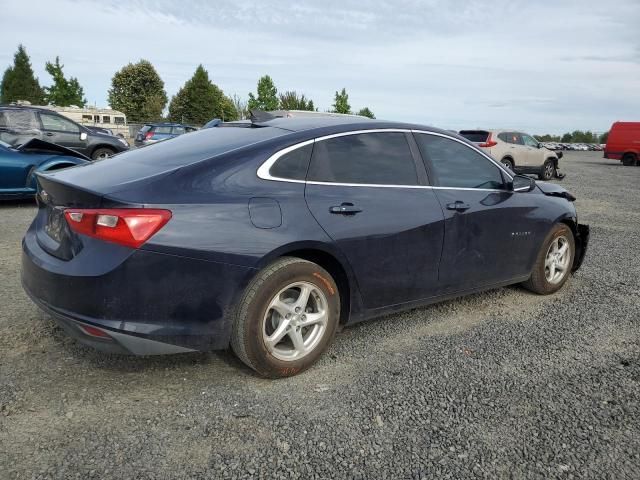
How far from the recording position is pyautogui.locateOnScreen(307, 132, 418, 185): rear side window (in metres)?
3.26

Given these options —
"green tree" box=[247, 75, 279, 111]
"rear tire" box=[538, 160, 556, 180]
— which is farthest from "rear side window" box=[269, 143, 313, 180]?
"green tree" box=[247, 75, 279, 111]

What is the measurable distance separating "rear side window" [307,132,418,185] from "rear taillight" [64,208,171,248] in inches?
38.3

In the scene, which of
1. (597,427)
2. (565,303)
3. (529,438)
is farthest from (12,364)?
(565,303)

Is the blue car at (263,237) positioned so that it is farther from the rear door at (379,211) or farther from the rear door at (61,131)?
the rear door at (61,131)

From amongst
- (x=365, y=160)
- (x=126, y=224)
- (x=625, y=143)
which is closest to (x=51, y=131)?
(x=365, y=160)

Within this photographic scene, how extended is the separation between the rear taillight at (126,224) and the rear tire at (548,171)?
18319 mm

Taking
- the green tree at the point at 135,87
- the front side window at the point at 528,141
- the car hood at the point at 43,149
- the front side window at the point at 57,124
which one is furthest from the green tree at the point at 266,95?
the car hood at the point at 43,149

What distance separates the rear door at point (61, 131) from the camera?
39.8 feet

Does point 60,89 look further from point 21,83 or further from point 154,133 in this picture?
point 154,133

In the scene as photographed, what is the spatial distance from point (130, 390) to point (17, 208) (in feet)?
23.6

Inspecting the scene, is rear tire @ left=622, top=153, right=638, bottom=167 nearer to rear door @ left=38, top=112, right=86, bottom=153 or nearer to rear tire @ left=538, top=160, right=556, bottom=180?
rear tire @ left=538, top=160, right=556, bottom=180

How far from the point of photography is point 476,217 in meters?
3.93

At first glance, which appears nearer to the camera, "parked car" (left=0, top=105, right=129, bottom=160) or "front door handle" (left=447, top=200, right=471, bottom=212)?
"front door handle" (left=447, top=200, right=471, bottom=212)

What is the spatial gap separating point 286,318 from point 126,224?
3.37 ft
